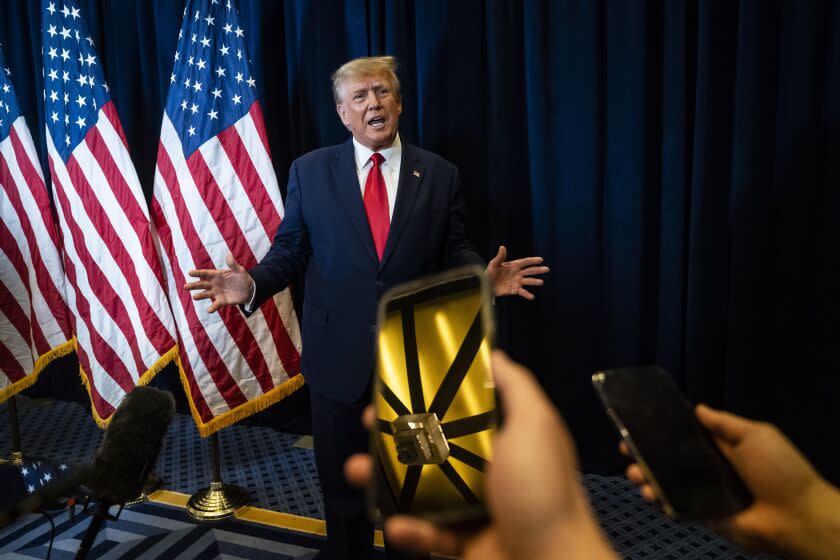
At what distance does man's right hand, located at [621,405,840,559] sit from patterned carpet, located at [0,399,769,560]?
1.51 m

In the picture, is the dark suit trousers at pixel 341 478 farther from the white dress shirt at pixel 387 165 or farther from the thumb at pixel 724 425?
the thumb at pixel 724 425

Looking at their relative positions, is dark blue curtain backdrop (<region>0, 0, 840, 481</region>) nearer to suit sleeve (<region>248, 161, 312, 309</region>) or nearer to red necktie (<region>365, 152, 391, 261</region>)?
red necktie (<region>365, 152, 391, 261</region>)

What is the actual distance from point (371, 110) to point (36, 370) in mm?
2084

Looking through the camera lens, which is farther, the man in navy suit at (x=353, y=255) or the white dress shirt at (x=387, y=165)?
the white dress shirt at (x=387, y=165)

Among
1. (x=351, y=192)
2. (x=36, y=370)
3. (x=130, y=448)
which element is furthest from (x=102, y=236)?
(x=130, y=448)

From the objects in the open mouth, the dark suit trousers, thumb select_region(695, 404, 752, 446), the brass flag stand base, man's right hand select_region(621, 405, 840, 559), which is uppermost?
the open mouth

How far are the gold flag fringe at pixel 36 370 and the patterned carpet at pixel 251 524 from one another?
39 cm

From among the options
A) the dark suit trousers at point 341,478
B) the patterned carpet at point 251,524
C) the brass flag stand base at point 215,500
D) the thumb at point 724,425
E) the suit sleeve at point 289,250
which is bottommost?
the patterned carpet at point 251,524

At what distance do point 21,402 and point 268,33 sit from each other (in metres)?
2.64

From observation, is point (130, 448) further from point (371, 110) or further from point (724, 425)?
point (371, 110)

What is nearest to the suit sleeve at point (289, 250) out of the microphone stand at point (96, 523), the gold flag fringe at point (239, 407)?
the gold flag fringe at point (239, 407)

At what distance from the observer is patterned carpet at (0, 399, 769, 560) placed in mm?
2125

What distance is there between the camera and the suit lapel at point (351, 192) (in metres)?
1.83

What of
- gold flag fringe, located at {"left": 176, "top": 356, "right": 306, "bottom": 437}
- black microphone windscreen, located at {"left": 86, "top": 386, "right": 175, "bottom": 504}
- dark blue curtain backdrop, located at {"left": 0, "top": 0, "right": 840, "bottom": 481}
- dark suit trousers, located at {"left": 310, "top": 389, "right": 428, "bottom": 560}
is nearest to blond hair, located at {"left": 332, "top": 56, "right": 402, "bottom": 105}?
dark blue curtain backdrop, located at {"left": 0, "top": 0, "right": 840, "bottom": 481}
